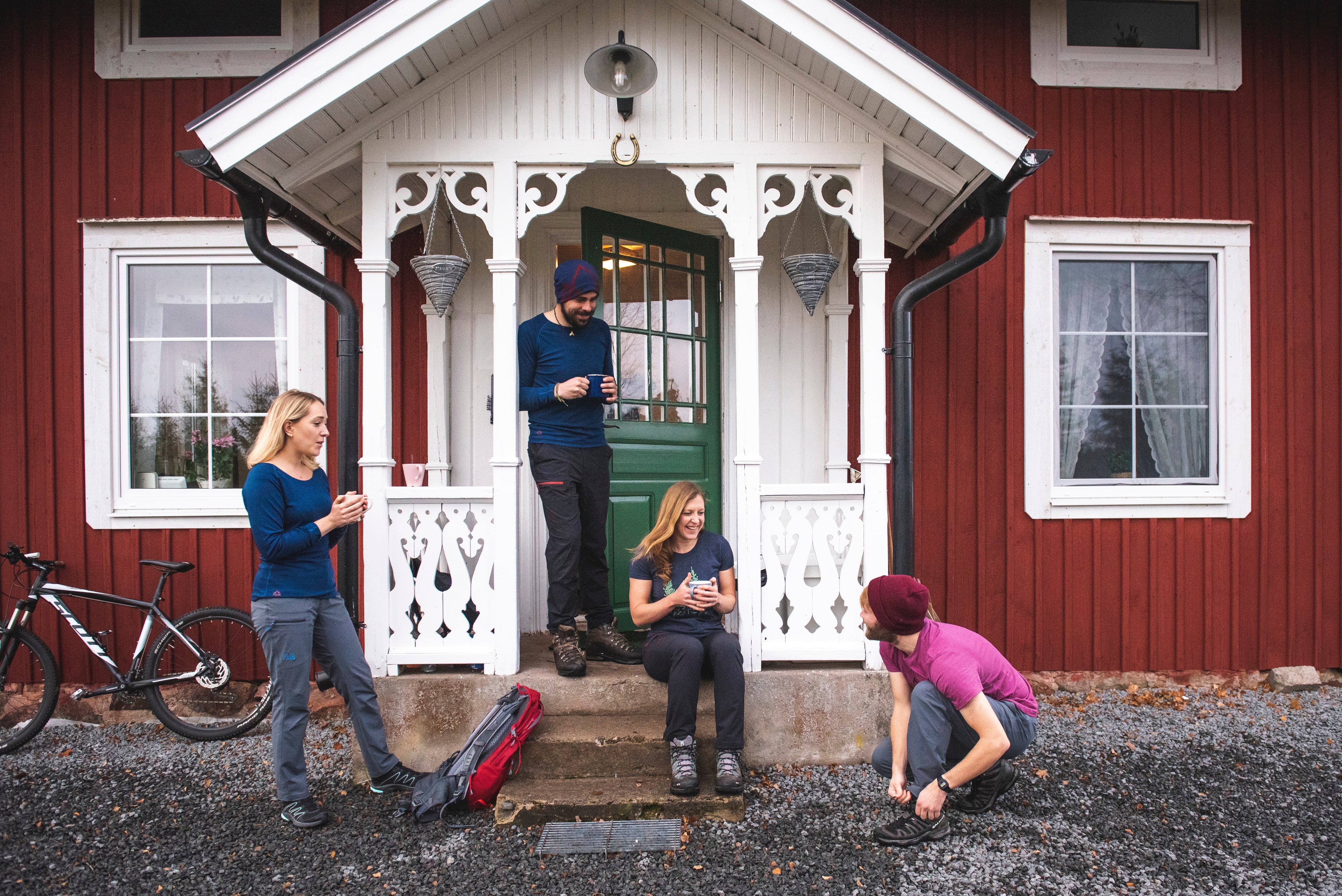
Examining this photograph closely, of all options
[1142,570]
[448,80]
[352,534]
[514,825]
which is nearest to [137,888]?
[514,825]

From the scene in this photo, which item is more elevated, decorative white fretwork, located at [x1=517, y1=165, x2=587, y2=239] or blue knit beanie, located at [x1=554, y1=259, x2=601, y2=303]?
decorative white fretwork, located at [x1=517, y1=165, x2=587, y2=239]

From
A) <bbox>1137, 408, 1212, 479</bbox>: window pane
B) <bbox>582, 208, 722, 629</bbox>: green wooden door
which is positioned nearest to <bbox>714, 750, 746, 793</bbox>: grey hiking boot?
<bbox>582, 208, 722, 629</bbox>: green wooden door

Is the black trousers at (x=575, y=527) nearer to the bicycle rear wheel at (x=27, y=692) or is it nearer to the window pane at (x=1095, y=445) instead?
the bicycle rear wheel at (x=27, y=692)

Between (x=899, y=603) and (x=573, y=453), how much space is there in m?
1.64

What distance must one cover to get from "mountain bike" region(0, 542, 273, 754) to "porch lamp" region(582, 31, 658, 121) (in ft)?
10.3

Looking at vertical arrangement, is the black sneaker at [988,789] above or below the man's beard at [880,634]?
below

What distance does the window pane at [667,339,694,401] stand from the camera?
14.5ft

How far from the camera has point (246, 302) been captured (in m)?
4.46

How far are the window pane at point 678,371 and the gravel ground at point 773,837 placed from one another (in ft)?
6.94

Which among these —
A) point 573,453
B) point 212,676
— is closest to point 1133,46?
point 573,453

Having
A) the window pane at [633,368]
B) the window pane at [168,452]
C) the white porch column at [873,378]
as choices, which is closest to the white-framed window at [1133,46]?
the white porch column at [873,378]

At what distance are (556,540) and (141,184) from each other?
3.35 metres

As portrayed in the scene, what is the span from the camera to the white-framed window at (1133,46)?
4.48m

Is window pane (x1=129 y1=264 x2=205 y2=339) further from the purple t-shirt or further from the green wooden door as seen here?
the purple t-shirt
